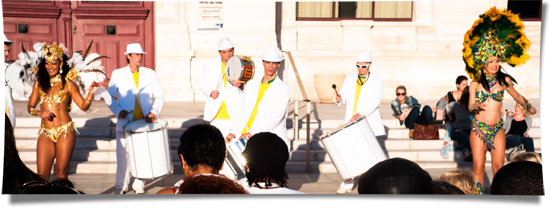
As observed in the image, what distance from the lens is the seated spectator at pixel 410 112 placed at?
931 centimetres

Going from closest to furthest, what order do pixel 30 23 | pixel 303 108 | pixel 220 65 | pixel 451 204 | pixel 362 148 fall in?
pixel 451 204 → pixel 362 148 → pixel 220 65 → pixel 303 108 → pixel 30 23

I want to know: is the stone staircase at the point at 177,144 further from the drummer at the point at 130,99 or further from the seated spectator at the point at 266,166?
the seated spectator at the point at 266,166

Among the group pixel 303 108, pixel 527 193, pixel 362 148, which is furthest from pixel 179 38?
pixel 527 193

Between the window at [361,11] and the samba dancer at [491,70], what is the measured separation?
610 centimetres

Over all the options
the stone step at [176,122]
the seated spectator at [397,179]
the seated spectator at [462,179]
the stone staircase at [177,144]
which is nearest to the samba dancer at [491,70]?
the stone staircase at [177,144]

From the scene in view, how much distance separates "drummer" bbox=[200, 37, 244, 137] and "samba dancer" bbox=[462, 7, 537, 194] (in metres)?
2.44

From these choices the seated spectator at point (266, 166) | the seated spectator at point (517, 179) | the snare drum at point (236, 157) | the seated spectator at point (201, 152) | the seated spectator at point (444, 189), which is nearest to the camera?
the seated spectator at point (444, 189)

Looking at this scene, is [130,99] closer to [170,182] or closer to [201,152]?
[170,182]

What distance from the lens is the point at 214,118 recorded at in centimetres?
766

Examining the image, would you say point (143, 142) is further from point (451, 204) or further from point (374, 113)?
point (451, 204)

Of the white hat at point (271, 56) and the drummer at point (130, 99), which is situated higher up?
the white hat at point (271, 56)

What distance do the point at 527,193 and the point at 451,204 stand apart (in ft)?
2.96

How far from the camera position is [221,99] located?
7.62 metres

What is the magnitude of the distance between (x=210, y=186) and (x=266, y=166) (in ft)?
2.82
